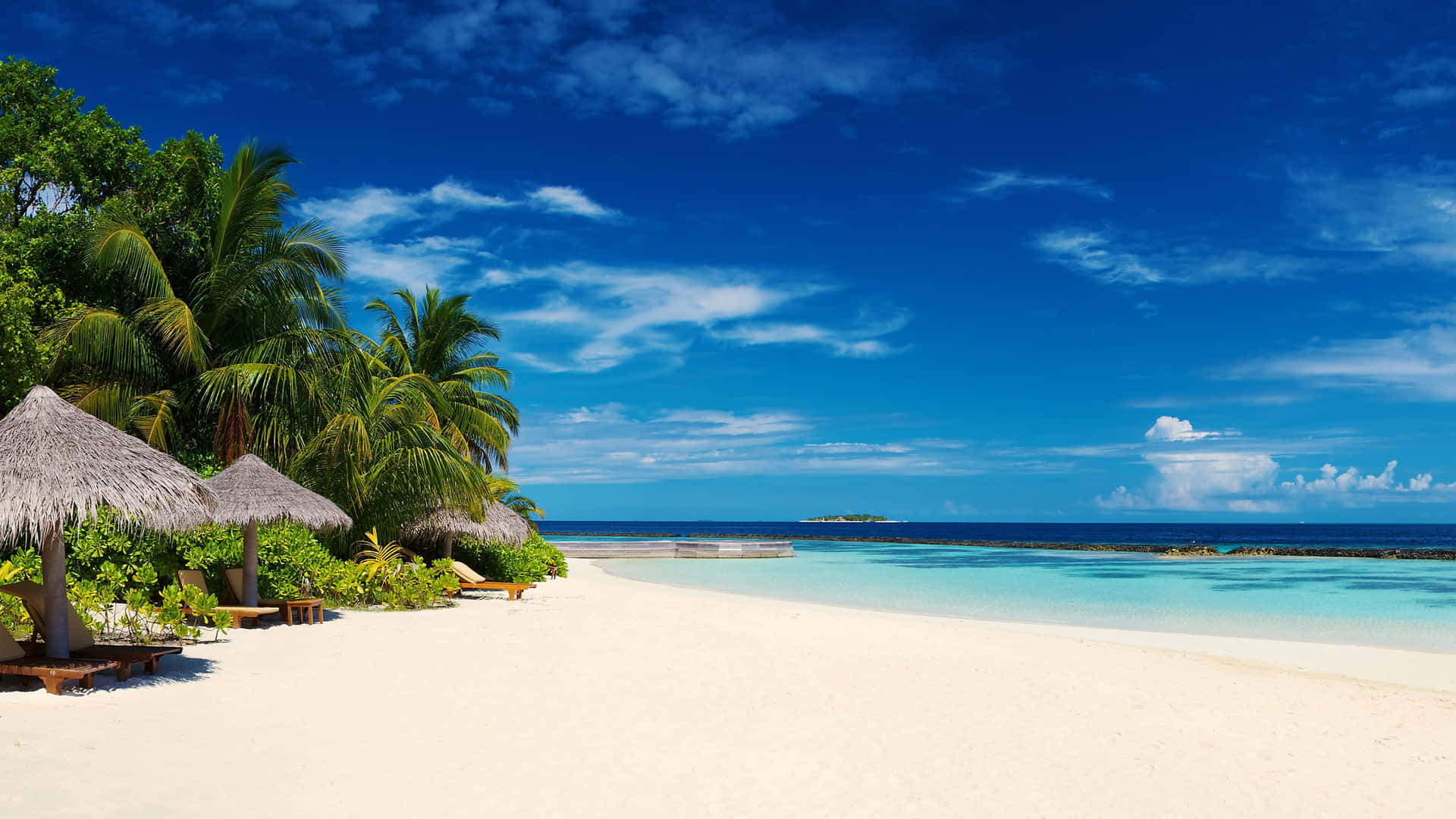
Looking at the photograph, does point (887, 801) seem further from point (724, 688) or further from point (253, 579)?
point (253, 579)

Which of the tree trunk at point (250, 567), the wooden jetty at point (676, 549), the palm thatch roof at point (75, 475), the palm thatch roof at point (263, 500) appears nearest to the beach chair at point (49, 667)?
the palm thatch roof at point (75, 475)

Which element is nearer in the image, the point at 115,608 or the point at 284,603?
the point at 115,608

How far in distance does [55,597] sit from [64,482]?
0.91m

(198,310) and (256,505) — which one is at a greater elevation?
(198,310)

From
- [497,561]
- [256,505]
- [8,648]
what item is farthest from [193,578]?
[497,561]

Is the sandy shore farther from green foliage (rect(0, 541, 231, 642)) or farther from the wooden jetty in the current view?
the wooden jetty

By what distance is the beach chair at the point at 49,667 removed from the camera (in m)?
6.21

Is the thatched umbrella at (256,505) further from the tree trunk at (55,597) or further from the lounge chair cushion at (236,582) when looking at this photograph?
the tree trunk at (55,597)

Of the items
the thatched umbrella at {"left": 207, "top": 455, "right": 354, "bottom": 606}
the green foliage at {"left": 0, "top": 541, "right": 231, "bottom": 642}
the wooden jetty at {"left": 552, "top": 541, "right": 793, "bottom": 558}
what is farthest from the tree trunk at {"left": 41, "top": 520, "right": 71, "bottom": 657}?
the wooden jetty at {"left": 552, "top": 541, "right": 793, "bottom": 558}

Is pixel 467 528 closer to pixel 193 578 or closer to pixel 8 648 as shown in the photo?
pixel 193 578

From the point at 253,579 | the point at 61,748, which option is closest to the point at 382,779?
the point at 61,748

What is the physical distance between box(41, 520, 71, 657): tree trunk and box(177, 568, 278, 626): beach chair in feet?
9.91

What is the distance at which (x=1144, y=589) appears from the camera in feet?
77.6

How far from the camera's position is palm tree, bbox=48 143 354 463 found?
12586mm
